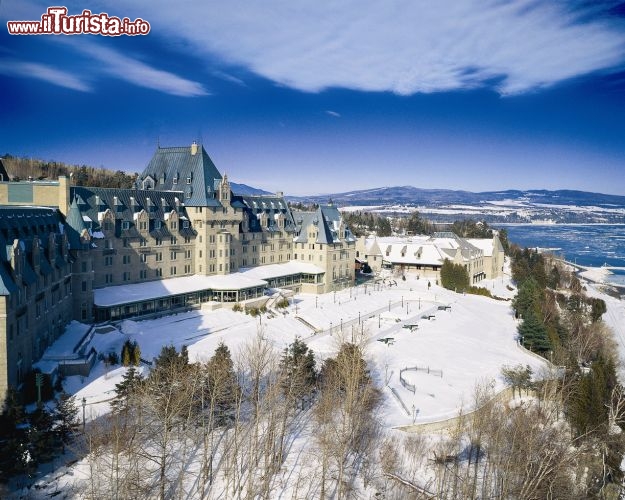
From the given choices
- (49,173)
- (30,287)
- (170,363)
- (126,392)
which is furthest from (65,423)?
(49,173)

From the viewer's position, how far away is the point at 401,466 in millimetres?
29609

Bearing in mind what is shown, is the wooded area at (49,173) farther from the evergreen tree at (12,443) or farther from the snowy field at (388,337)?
the evergreen tree at (12,443)

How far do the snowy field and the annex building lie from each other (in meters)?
3.57

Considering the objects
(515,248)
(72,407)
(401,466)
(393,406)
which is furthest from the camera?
(515,248)

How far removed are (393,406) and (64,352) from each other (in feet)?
78.2

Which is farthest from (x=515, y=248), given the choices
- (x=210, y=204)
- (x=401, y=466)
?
(x=401, y=466)

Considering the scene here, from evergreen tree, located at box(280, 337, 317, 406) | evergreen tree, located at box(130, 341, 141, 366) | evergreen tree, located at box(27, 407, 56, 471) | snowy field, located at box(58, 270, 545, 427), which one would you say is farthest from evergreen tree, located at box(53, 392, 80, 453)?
evergreen tree, located at box(130, 341, 141, 366)

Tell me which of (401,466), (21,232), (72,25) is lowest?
(401,466)

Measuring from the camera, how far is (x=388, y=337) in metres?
53.9

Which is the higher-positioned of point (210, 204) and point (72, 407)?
point (210, 204)

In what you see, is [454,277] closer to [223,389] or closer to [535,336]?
[535,336]

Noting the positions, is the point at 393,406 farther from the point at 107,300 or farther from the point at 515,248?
the point at 515,248

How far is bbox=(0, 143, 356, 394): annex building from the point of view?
1342 inches

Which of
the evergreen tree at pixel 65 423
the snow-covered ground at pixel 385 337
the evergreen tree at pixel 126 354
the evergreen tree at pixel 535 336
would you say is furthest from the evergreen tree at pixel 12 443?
the evergreen tree at pixel 535 336
